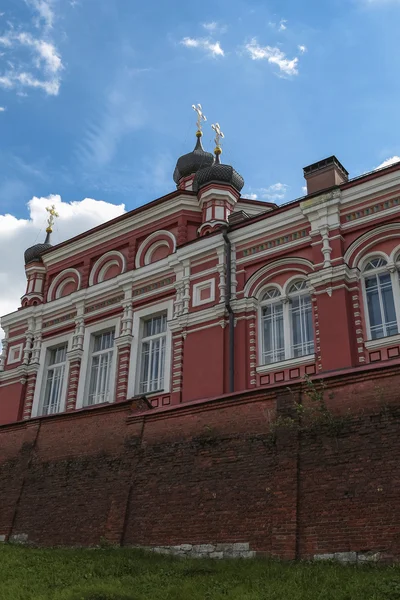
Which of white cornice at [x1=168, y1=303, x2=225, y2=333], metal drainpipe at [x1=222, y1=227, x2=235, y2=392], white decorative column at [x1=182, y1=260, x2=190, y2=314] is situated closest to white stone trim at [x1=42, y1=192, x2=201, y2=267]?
white decorative column at [x1=182, y1=260, x2=190, y2=314]

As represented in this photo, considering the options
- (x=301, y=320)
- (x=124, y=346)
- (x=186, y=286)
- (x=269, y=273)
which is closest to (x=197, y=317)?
(x=186, y=286)

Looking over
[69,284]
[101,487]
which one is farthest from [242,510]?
[69,284]

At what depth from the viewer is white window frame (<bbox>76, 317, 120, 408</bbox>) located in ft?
68.3

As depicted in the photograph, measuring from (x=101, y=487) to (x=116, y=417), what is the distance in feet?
4.77

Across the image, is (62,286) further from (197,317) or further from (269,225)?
(269,225)

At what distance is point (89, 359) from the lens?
2197 cm

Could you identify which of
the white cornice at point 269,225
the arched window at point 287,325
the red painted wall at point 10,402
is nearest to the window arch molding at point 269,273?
the arched window at point 287,325

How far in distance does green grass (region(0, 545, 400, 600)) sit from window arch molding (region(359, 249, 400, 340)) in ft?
26.3

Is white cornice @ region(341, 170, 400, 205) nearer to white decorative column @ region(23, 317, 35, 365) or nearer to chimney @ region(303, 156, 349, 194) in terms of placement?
chimney @ region(303, 156, 349, 194)

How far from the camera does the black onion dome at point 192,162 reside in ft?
89.1

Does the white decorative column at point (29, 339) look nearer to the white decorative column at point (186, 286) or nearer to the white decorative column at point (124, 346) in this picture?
the white decorative column at point (124, 346)

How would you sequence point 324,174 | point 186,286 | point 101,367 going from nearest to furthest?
point 324,174 < point 186,286 < point 101,367

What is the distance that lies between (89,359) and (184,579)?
1311cm

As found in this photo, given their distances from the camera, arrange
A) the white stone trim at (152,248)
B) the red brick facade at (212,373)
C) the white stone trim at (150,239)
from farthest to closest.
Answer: the white stone trim at (152,248), the white stone trim at (150,239), the red brick facade at (212,373)
